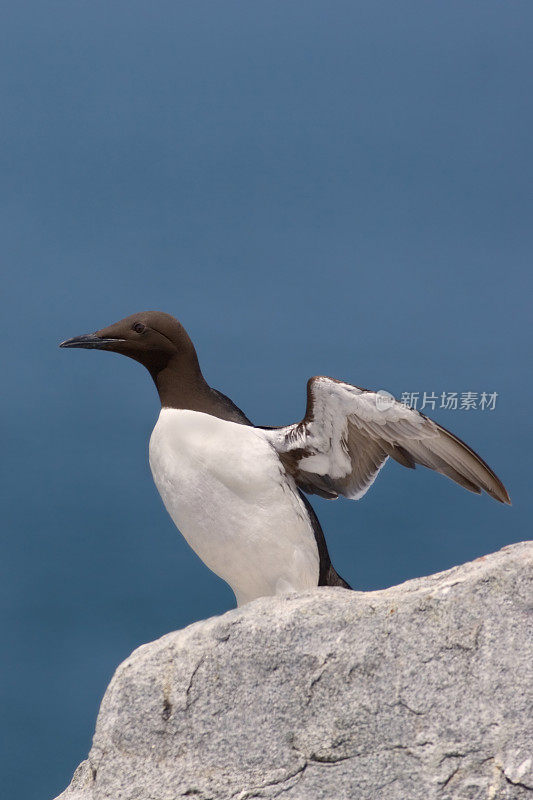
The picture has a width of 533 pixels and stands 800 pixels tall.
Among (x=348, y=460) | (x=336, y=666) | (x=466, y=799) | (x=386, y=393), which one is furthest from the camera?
(x=348, y=460)

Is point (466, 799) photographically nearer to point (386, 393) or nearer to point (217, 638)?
point (217, 638)

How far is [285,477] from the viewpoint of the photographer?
557 centimetres

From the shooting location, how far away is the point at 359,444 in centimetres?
566

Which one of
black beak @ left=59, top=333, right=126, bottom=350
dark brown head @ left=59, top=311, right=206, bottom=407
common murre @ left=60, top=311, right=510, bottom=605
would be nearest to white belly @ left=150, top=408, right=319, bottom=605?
common murre @ left=60, top=311, right=510, bottom=605

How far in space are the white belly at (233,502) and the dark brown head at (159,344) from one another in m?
0.15

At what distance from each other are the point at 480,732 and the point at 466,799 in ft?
0.82

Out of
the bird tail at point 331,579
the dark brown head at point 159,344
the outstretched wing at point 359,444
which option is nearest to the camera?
the outstretched wing at point 359,444

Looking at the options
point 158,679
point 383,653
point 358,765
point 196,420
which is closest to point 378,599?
point 383,653

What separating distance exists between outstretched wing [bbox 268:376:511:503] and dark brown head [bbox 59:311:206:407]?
1.72ft

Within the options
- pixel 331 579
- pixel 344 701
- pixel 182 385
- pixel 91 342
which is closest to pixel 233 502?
pixel 182 385

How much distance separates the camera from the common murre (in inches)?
211

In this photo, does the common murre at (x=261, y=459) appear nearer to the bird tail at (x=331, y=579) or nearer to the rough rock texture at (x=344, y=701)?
the bird tail at (x=331, y=579)

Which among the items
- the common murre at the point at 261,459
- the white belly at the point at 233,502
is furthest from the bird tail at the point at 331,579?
the white belly at the point at 233,502

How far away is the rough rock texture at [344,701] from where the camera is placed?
13.9 ft
